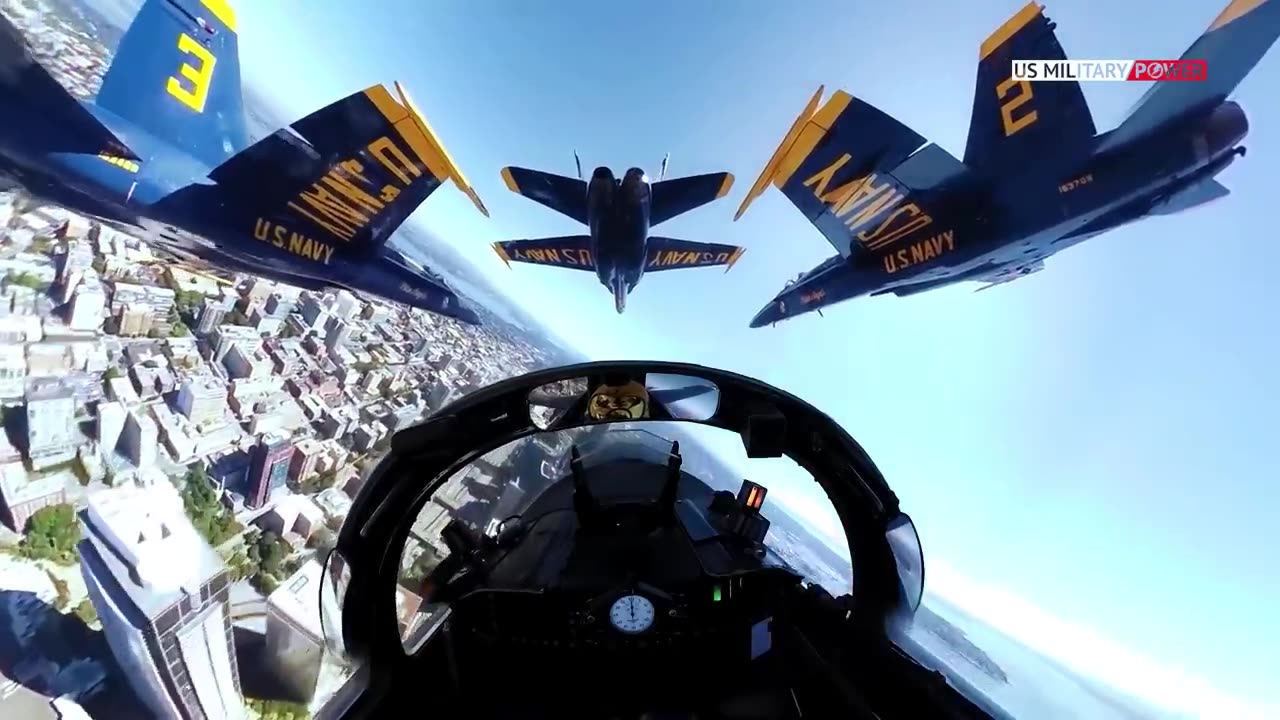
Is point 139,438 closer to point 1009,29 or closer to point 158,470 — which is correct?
point 158,470

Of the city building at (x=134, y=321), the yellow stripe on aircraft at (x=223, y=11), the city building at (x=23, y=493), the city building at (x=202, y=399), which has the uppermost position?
the yellow stripe on aircraft at (x=223, y=11)

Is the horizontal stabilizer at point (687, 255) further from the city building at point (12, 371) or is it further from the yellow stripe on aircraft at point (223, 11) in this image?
the city building at point (12, 371)

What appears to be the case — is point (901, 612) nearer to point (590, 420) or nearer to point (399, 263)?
point (590, 420)

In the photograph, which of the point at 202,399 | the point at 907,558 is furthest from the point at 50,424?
the point at 907,558

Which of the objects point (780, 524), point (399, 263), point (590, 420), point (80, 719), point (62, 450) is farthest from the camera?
point (399, 263)

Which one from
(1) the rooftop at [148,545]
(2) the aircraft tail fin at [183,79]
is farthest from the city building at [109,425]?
(2) the aircraft tail fin at [183,79]

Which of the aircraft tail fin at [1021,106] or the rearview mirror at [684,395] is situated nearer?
the rearview mirror at [684,395]

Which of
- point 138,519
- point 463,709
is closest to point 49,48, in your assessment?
point 138,519
